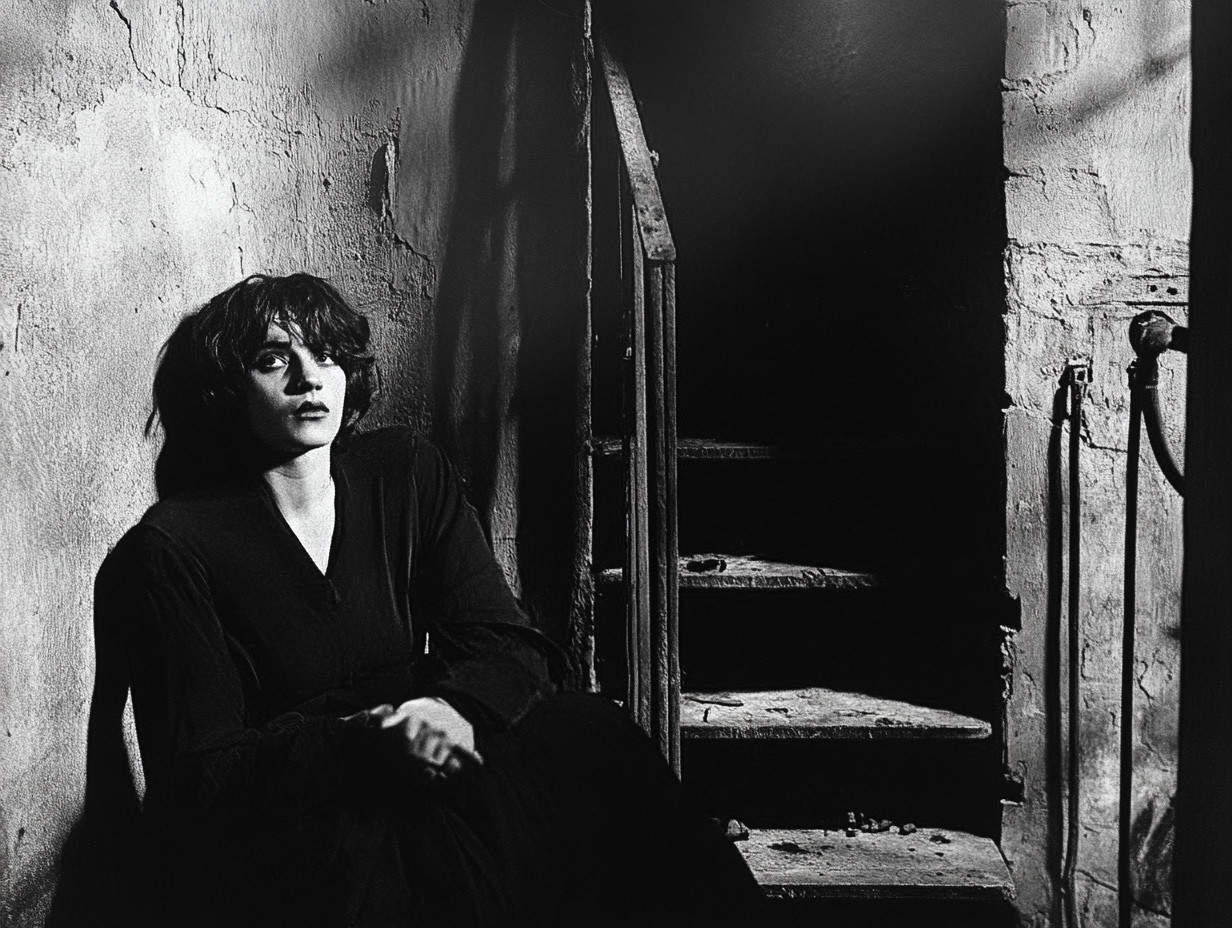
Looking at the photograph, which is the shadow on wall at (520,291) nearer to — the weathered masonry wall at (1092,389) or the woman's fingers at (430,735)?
the woman's fingers at (430,735)

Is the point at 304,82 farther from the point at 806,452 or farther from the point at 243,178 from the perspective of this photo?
the point at 806,452

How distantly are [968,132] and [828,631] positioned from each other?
132 cm

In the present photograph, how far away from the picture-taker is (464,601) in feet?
6.81

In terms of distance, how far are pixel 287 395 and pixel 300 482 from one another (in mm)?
155

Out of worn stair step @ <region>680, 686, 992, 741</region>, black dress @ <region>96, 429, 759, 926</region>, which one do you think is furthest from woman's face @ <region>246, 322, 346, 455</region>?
worn stair step @ <region>680, 686, 992, 741</region>

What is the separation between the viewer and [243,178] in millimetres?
2125

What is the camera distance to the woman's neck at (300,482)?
76.5 inches

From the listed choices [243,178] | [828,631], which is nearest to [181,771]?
[243,178]

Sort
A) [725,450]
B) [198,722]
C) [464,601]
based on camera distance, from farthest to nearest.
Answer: [725,450]
[464,601]
[198,722]

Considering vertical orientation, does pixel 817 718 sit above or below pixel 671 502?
below

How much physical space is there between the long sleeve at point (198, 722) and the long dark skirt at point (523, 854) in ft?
0.21

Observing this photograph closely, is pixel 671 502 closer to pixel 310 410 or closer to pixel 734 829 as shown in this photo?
pixel 310 410

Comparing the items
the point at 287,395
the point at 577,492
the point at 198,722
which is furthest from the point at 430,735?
the point at 577,492

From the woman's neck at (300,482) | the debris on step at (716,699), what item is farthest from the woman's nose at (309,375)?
the debris on step at (716,699)
